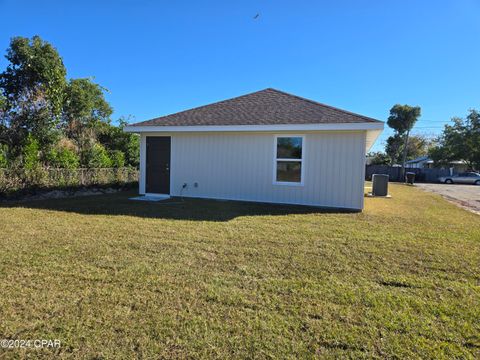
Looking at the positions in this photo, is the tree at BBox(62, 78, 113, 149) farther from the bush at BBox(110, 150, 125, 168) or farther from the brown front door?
the brown front door

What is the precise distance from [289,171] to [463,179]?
27.8 metres

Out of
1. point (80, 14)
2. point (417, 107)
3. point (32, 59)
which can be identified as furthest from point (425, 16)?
point (417, 107)

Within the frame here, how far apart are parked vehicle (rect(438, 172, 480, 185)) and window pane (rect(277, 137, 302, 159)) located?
27.1 m

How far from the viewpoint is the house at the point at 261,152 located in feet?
25.6

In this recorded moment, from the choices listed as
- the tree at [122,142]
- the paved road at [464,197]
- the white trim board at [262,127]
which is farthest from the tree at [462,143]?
the tree at [122,142]

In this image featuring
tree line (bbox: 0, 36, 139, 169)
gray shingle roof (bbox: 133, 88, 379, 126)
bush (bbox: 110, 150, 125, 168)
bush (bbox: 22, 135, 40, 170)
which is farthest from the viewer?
bush (bbox: 110, 150, 125, 168)

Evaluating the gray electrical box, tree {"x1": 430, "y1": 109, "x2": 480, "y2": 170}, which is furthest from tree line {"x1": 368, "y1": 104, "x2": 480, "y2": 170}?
the gray electrical box

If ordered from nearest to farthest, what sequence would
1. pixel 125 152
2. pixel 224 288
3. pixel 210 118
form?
pixel 224 288 → pixel 210 118 → pixel 125 152

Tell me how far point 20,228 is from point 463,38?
13.8m

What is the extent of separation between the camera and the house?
7.80 meters

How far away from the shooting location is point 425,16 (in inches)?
337

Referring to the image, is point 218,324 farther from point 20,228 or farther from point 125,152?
point 125,152

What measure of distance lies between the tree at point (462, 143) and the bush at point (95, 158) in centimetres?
3793

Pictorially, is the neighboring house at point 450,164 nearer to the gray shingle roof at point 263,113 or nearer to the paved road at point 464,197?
the paved road at point 464,197
